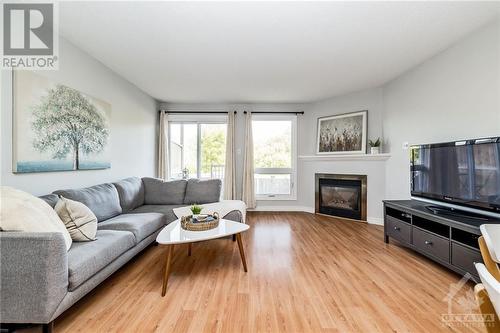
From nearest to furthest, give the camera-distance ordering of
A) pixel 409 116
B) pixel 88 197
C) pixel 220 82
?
pixel 88 197 < pixel 409 116 < pixel 220 82

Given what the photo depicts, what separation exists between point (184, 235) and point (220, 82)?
2.64 m

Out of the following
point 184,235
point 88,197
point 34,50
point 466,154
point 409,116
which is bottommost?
point 184,235

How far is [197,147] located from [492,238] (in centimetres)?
481

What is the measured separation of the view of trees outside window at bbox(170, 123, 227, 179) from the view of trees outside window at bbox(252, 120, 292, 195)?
81 cm

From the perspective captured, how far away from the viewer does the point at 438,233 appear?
90.0 inches

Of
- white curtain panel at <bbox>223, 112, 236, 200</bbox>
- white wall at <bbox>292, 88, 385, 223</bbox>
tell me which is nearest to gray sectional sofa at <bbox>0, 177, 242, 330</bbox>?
white curtain panel at <bbox>223, 112, 236, 200</bbox>

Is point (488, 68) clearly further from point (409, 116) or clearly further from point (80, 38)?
point (80, 38)

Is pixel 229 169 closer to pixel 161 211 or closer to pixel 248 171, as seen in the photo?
pixel 248 171

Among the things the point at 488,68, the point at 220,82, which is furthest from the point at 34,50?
the point at 488,68

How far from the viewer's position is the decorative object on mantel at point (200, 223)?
2.23m

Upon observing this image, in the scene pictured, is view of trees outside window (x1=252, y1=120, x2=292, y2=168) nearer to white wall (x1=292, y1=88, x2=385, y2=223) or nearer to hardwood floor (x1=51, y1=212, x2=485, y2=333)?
white wall (x1=292, y1=88, x2=385, y2=223)

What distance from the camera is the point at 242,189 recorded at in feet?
16.5

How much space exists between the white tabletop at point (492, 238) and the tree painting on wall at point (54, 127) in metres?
3.29

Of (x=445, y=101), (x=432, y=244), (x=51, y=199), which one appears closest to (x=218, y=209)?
(x=51, y=199)
